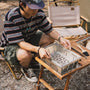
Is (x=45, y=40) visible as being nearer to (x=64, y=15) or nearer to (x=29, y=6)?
(x=29, y=6)

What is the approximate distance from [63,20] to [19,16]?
6.85 feet

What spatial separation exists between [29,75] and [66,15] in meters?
2.19

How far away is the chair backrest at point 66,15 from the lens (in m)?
3.78

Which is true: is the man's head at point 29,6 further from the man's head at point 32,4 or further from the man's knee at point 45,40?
the man's knee at point 45,40

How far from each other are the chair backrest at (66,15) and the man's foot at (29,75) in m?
1.69

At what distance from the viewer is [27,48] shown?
2.01 m

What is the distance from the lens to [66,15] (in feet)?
12.7

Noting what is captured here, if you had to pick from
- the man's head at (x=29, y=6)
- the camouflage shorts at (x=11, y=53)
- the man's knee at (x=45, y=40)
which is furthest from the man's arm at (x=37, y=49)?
the man's knee at (x=45, y=40)

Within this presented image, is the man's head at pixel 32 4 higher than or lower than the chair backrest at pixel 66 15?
higher

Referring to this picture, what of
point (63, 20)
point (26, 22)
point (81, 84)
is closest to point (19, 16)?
point (26, 22)

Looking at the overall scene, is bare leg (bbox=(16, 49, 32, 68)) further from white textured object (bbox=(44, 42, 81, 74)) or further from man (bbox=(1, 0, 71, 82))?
white textured object (bbox=(44, 42, 81, 74))

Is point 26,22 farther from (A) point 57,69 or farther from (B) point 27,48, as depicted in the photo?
(A) point 57,69

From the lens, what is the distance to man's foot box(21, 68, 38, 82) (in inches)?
96.2

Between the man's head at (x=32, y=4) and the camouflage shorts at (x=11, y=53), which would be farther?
the camouflage shorts at (x=11, y=53)
